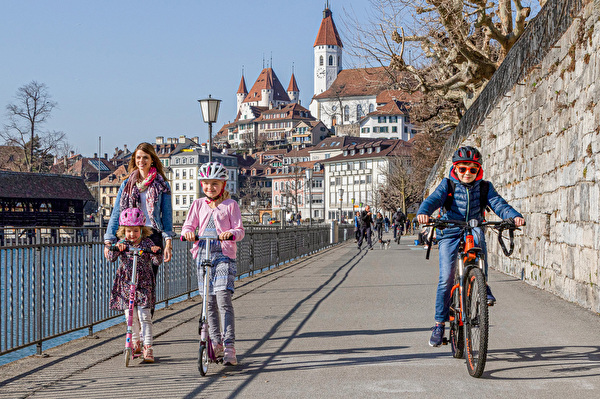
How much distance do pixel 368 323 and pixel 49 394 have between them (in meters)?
4.30

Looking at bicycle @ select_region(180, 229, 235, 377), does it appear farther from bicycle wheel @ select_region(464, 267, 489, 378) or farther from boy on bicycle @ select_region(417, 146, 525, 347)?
bicycle wheel @ select_region(464, 267, 489, 378)

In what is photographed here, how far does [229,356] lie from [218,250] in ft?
2.85

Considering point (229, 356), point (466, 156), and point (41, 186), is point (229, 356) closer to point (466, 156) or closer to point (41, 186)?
point (466, 156)

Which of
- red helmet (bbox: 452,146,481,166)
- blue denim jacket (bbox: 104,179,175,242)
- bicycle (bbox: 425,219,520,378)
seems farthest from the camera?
blue denim jacket (bbox: 104,179,175,242)

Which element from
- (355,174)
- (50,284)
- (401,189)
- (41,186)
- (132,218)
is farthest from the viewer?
(355,174)

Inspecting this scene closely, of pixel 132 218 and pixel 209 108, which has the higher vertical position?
pixel 209 108

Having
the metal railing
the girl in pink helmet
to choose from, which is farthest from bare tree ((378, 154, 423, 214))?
the girl in pink helmet

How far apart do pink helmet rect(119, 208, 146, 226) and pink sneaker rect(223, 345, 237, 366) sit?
1.29m

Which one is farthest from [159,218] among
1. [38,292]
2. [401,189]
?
[401,189]

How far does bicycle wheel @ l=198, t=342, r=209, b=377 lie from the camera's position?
6191 mm

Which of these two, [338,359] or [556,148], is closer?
[338,359]

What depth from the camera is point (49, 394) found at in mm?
5770

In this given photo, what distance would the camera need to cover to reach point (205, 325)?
641 centimetres

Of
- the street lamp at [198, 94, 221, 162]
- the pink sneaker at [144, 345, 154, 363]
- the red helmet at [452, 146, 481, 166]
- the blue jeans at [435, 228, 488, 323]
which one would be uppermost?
the street lamp at [198, 94, 221, 162]
